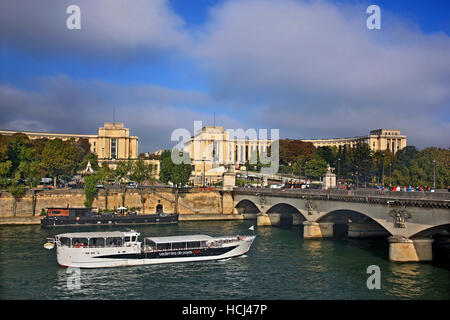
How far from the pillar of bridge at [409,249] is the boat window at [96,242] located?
29.1 metres

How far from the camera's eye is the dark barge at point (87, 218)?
7525 cm

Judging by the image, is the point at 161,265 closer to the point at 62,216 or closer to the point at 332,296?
the point at 332,296

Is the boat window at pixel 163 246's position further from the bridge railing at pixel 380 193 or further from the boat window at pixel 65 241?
the bridge railing at pixel 380 193

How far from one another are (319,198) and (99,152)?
13149 centimetres

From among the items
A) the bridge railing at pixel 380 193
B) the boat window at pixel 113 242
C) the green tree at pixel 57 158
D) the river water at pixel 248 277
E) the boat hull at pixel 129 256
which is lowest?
the river water at pixel 248 277

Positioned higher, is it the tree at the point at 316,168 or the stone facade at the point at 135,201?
A: the tree at the point at 316,168

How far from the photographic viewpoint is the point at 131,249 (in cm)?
4738

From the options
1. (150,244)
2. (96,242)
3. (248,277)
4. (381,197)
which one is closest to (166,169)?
(150,244)

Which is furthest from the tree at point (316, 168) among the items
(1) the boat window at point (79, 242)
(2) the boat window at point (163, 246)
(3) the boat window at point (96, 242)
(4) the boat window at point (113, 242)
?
(1) the boat window at point (79, 242)

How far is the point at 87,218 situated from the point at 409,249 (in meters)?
53.2

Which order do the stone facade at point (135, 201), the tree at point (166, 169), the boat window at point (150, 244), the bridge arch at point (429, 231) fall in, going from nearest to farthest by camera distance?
1. the bridge arch at point (429, 231)
2. the boat window at point (150, 244)
3. the stone facade at point (135, 201)
4. the tree at point (166, 169)

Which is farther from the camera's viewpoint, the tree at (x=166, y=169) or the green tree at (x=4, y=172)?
the tree at (x=166, y=169)
